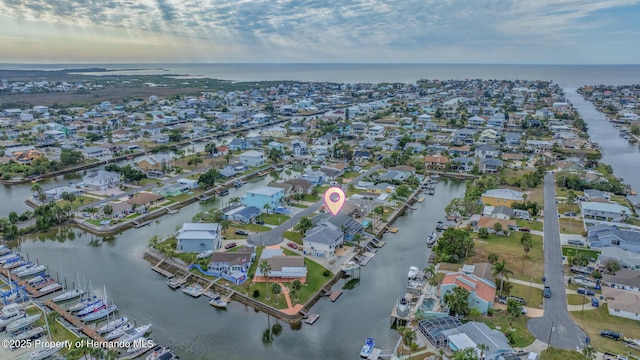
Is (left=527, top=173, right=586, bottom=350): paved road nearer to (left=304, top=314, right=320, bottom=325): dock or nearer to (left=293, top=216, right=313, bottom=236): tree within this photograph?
(left=304, top=314, right=320, bottom=325): dock

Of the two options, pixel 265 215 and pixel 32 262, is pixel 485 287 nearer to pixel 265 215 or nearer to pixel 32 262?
pixel 265 215

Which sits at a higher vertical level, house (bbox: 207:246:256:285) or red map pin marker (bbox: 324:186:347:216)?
red map pin marker (bbox: 324:186:347:216)

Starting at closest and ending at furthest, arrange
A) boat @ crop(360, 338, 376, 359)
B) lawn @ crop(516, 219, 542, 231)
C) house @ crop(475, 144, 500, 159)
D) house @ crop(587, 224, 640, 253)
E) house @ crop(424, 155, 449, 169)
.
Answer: boat @ crop(360, 338, 376, 359), house @ crop(587, 224, 640, 253), lawn @ crop(516, 219, 542, 231), house @ crop(424, 155, 449, 169), house @ crop(475, 144, 500, 159)

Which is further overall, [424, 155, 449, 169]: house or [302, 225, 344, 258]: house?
[424, 155, 449, 169]: house

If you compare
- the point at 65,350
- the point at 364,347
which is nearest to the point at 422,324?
the point at 364,347

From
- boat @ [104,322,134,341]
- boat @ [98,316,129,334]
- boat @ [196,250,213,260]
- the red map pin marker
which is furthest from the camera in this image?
the red map pin marker

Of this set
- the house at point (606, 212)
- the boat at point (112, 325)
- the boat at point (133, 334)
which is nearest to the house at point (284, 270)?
the boat at point (133, 334)

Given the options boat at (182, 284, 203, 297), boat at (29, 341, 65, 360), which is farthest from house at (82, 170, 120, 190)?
boat at (29, 341, 65, 360)

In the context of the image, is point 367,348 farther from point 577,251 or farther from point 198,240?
point 577,251
